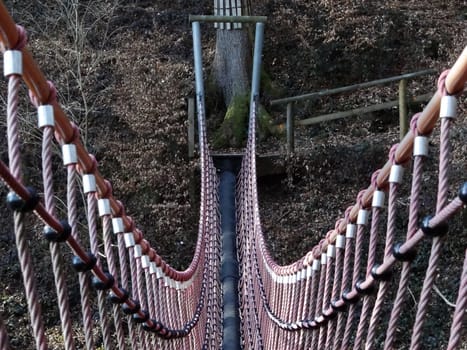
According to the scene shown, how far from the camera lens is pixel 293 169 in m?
6.72

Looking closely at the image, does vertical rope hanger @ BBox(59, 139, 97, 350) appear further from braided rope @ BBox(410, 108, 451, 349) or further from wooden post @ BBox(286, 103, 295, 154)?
wooden post @ BBox(286, 103, 295, 154)

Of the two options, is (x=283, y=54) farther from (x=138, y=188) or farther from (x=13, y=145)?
(x=13, y=145)

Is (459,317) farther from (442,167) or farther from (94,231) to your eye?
(94,231)

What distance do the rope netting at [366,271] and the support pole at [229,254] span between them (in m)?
0.07

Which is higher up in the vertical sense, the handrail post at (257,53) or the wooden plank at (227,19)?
the wooden plank at (227,19)

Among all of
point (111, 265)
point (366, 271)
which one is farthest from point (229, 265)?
point (111, 265)

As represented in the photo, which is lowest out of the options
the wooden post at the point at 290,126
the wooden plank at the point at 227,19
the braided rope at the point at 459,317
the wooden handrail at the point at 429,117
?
the wooden post at the point at 290,126

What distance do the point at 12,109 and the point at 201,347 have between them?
239 centimetres

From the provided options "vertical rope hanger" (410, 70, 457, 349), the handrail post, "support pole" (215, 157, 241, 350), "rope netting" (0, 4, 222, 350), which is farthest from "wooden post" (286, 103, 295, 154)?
"vertical rope hanger" (410, 70, 457, 349)

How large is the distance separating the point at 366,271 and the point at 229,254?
237 cm

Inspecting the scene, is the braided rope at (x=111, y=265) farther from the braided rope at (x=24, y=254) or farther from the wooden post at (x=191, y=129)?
the wooden post at (x=191, y=129)

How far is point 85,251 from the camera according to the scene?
1.60m

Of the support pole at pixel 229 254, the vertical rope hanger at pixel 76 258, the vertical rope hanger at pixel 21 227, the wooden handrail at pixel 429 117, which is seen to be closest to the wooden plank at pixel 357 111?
the support pole at pixel 229 254

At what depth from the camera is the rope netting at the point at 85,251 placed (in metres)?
1.19
